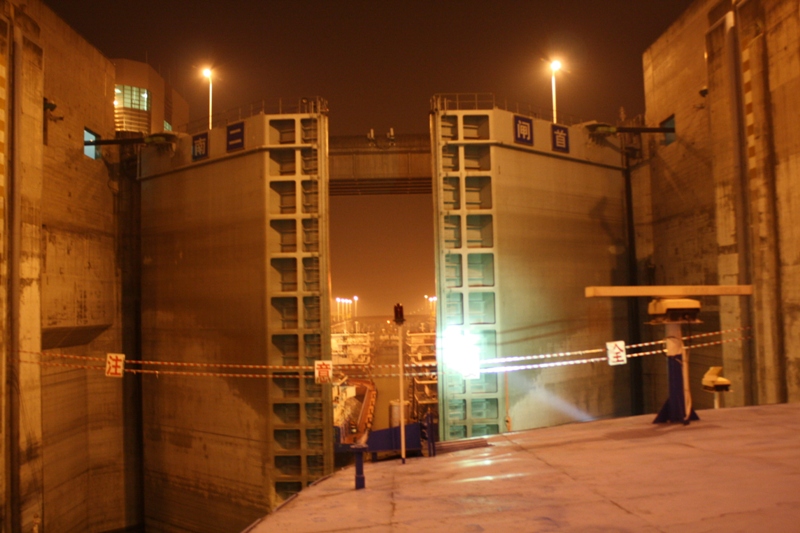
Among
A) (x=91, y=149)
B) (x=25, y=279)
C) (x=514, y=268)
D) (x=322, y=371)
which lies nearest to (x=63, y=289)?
(x=25, y=279)

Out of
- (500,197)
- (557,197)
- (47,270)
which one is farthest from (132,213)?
(557,197)

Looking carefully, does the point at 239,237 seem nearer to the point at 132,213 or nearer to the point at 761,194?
the point at 132,213

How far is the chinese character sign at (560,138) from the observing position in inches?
587

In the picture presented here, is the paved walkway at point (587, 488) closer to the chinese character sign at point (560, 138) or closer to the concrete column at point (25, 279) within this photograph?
the concrete column at point (25, 279)

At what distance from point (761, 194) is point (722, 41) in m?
3.85

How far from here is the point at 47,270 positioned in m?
13.1

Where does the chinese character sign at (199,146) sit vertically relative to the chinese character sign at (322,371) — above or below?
above

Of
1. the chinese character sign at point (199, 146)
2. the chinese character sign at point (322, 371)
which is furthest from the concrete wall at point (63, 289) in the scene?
the chinese character sign at point (322, 371)

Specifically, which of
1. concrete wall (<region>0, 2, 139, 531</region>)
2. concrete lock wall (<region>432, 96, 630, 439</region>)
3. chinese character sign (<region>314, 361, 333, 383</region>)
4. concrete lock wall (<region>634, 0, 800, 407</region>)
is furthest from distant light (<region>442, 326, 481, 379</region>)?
concrete wall (<region>0, 2, 139, 531</region>)

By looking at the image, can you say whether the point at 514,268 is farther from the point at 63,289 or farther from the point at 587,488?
the point at 63,289

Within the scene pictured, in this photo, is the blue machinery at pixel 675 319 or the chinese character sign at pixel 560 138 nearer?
the blue machinery at pixel 675 319

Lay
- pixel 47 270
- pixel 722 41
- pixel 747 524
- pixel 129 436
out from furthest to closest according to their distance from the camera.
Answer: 1. pixel 129 436
2. pixel 47 270
3. pixel 722 41
4. pixel 747 524

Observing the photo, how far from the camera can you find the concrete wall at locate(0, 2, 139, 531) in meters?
11.4

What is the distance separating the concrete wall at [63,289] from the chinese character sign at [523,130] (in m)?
11.5
